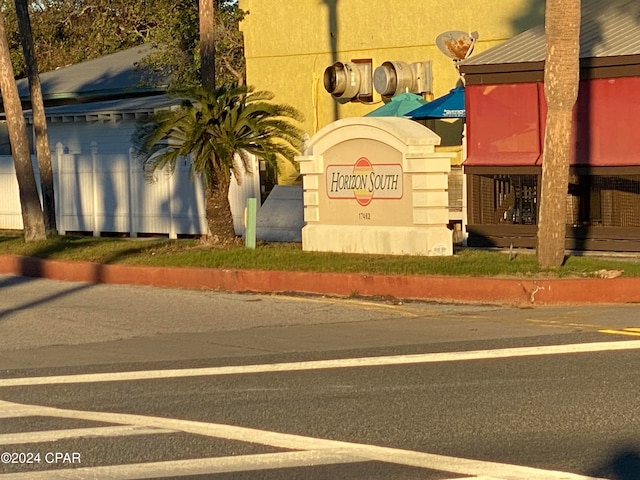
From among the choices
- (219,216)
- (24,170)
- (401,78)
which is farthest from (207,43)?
(401,78)

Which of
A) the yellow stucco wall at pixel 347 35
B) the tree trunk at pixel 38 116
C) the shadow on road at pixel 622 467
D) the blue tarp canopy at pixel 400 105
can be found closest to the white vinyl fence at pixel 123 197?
the tree trunk at pixel 38 116

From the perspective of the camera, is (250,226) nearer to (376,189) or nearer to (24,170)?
(376,189)

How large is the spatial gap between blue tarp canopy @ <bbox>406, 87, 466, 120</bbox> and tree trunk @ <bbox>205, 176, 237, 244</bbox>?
525cm

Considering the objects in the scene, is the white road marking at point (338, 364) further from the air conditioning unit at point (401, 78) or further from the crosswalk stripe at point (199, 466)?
the air conditioning unit at point (401, 78)

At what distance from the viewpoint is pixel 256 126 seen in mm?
17312

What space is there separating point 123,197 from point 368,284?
37.5 feet

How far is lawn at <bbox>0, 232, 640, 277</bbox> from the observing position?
14.3 metres

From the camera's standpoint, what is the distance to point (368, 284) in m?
14.4

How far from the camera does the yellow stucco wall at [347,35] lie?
2553 centimetres

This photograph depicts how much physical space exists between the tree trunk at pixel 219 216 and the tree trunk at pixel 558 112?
5.23m

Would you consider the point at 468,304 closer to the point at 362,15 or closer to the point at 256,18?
the point at 362,15

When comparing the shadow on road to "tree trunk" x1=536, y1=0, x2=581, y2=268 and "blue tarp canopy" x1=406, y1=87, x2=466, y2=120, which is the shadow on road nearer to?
"tree trunk" x1=536, y1=0, x2=581, y2=268

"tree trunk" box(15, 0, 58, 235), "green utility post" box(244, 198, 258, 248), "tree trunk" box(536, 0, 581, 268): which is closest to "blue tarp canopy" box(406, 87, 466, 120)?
"green utility post" box(244, 198, 258, 248)

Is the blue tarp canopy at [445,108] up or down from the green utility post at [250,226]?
up
